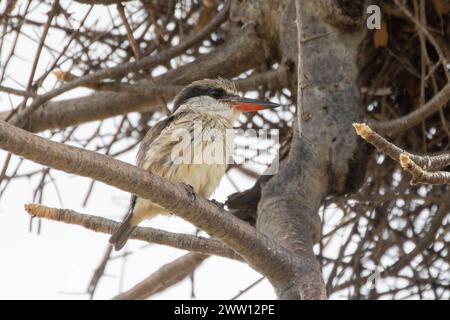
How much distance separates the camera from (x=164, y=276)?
3436 mm

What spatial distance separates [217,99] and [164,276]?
73cm

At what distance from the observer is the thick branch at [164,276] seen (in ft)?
11.2

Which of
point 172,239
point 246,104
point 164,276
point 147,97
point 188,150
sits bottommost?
point 172,239

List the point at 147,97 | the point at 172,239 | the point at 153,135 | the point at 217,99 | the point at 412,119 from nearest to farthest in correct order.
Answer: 1. the point at 172,239
2. the point at 412,119
3. the point at 153,135
4. the point at 217,99
5. the point at 147,97

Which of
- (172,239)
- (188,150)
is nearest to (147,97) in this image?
(188,150)

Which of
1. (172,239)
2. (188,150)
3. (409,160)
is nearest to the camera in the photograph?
(409,160)

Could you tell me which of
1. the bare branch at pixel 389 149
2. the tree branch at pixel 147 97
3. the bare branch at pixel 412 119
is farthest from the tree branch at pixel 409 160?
the tree branch at pixel 147 97

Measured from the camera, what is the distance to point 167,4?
386cm

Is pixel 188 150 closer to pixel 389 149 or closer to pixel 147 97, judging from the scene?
pixel 147 97

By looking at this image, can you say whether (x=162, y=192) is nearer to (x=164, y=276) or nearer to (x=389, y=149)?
(x=389, y=149)

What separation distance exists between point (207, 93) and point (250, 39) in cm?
37

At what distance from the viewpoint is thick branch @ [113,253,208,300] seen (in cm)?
343

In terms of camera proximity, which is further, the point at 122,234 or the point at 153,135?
the point at 153,135

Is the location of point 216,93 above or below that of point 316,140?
above
